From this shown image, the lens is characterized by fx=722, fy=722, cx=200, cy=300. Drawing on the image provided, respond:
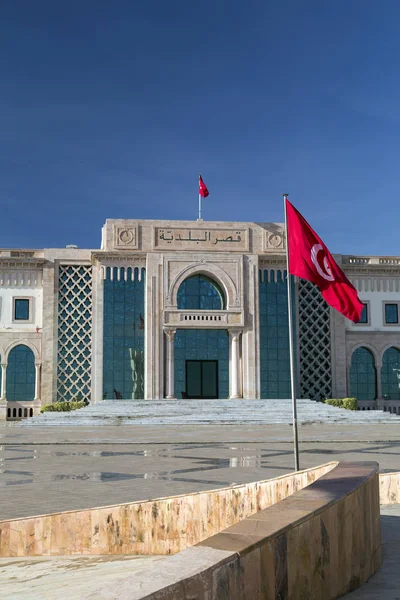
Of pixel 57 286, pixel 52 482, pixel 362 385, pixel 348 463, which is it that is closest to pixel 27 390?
pixel 57 286

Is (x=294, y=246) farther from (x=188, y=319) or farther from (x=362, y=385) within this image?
(x=362, y=385)

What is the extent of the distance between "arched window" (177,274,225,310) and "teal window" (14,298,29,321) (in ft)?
23.4

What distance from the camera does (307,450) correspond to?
44.5 feet

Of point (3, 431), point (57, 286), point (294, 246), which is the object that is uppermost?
point (57, 286)

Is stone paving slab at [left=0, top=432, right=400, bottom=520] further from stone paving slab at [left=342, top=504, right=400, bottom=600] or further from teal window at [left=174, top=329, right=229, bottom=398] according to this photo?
teal window at [left=174, top=329, right=229, bottom=398]

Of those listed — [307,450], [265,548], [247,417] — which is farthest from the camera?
[247,417]

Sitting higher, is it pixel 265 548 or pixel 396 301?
pixel 396 301

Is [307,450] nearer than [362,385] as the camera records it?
Yes

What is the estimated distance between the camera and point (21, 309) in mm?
33750

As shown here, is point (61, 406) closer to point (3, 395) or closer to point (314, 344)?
point (3, 395)

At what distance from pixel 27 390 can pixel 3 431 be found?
13946 millimetres

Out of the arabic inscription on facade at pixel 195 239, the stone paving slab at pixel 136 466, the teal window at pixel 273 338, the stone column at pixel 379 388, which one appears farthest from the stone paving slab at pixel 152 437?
the stone column at pixel 379 388

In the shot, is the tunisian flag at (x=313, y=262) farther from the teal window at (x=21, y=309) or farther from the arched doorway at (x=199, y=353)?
the teal window at (x=21, y=309)

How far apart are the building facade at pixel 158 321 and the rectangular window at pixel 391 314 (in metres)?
3.42
